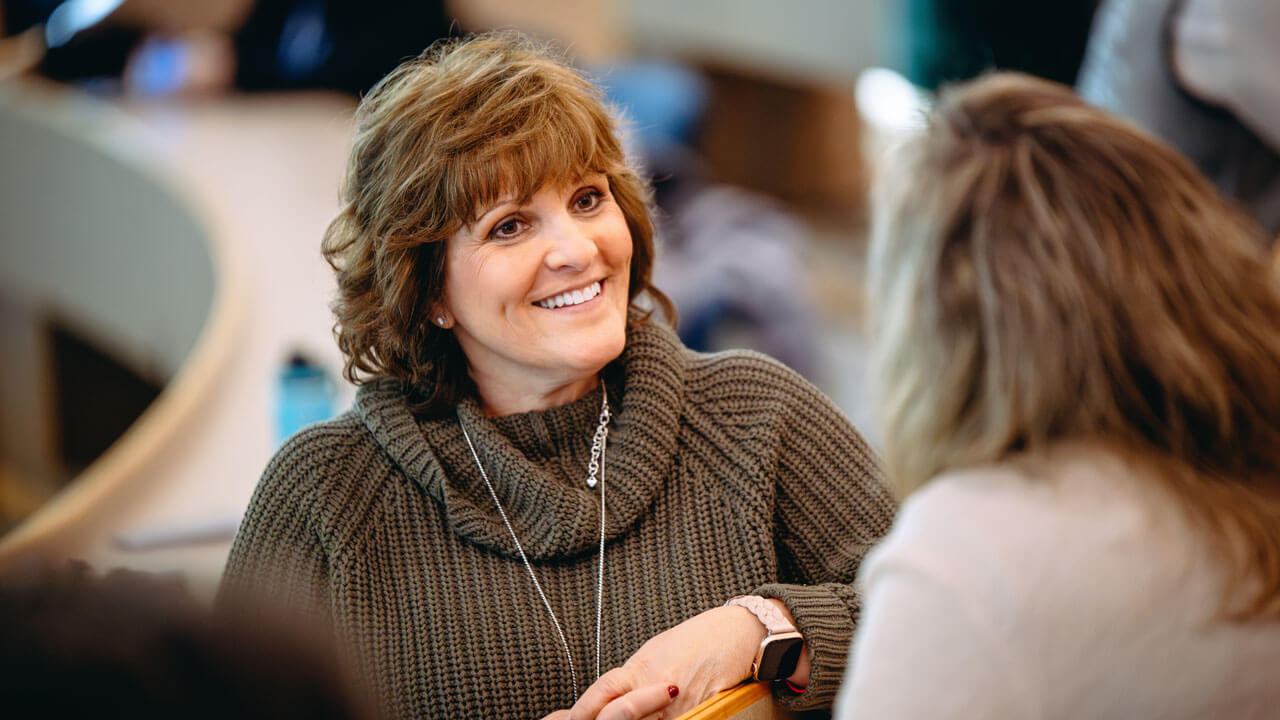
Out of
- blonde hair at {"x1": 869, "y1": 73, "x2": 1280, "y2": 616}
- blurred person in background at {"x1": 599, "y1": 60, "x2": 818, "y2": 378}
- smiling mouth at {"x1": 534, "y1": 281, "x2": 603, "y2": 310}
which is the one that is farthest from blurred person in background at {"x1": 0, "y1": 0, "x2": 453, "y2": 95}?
blonde hair at {"x1": 869, "y1": 73, "x2": 1280, "y2": 616}

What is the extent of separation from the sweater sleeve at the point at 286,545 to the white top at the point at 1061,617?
2.40 feet

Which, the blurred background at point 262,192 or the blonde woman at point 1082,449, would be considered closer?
the blonde woman at point 1082,449

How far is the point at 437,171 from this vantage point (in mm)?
1386

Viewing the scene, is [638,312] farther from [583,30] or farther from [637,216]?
[583,30]

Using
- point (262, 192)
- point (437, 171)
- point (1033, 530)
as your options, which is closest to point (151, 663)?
point (1033, 530)

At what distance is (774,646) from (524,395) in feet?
1.45

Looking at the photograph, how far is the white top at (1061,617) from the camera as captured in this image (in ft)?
3.05

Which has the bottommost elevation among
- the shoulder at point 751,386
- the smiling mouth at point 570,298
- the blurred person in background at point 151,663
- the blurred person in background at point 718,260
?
the blurred person in background at point 718,260

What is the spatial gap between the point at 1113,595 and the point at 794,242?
3.10 metres

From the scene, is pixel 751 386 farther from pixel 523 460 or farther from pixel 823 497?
pixel 523 460

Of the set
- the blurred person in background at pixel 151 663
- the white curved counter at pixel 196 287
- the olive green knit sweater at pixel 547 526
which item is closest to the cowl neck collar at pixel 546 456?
the olive green knit sweater at pixel 547 526

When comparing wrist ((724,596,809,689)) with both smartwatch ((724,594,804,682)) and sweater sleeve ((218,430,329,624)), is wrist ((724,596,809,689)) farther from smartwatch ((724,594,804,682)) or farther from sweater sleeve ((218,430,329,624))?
sweater sleeve ((218,430,329,624))

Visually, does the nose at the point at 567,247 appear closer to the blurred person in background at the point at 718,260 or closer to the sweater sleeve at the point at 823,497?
the sweater sleeve at the point at 823,497

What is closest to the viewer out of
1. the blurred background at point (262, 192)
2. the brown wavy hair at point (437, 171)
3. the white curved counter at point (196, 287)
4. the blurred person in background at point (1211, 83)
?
the brown wavy hair at point (437, 171)
